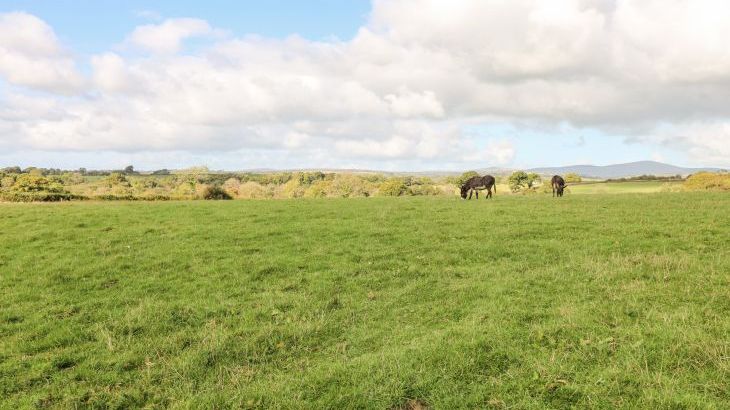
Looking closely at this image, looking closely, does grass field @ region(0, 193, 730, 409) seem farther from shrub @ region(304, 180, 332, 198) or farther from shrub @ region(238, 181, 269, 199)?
shrub @ region(304, 180, 332, 198)

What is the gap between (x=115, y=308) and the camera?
12.6m

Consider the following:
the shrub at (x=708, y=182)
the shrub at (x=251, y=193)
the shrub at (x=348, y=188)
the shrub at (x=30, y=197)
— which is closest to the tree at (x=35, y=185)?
the shrub at (x=30, y=197)

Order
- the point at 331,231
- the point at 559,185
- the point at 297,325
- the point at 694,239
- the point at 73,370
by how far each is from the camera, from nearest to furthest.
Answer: the point at 73,370 → the point at 297,325 → the point at 694,239 → the point at 331,231 → the point at 559,185

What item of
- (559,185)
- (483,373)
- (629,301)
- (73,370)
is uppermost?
(559,185)

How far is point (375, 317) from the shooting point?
1142 cm

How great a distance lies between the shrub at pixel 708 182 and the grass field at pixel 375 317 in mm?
44605

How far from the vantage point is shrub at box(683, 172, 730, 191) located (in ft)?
185

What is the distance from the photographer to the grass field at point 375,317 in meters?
7.51

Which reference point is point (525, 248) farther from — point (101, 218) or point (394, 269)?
point (101, 218)

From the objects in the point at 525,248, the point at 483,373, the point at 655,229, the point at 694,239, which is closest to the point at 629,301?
the point at 483,373

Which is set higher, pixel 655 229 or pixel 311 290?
pixel 655 229

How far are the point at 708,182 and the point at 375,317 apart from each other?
66.0 meters

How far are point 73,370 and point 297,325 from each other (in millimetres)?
4871

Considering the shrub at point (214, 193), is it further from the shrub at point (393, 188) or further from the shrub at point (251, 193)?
the shrub at point (393, 188)
